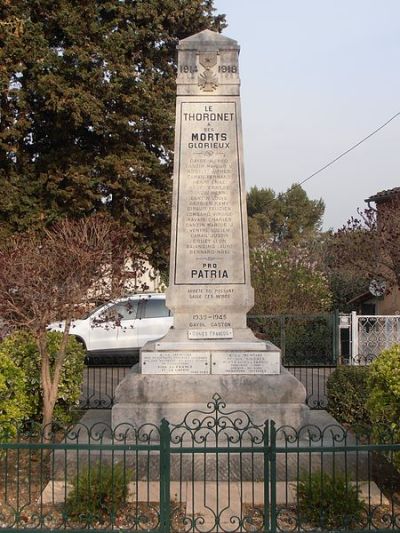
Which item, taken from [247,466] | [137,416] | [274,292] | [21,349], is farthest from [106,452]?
[274,292]

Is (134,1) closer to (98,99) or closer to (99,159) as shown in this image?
(98,99)

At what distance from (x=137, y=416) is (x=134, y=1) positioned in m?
14.9

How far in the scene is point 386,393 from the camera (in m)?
6.06

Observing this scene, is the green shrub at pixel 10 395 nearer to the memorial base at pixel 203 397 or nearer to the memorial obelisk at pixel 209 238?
the memorial base at pixel 203 397

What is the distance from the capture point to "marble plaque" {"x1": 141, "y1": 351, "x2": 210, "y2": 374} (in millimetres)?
6906

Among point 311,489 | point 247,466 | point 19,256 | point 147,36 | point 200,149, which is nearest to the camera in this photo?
point 311,489

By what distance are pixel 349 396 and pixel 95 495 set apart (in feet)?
16.0

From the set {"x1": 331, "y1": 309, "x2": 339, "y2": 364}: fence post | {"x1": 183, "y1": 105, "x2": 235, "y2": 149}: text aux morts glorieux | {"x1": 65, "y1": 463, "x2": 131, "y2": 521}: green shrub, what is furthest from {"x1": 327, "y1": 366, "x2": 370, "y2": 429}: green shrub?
{"x1": 331, "y1": 309, "x2": 339, "y2": 364}: fence post

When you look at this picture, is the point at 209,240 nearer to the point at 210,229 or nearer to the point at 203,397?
the point at 210,229

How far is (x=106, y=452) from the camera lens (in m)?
6.22

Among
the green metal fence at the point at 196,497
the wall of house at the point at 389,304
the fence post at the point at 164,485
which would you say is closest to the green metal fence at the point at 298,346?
the wall of house at the point at 389,304

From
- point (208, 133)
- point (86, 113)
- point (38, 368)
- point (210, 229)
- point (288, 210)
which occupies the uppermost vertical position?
point (288, 210)

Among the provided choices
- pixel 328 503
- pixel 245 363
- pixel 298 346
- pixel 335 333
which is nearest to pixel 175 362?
pixel 245 363

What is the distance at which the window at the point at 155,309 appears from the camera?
16.1 m
